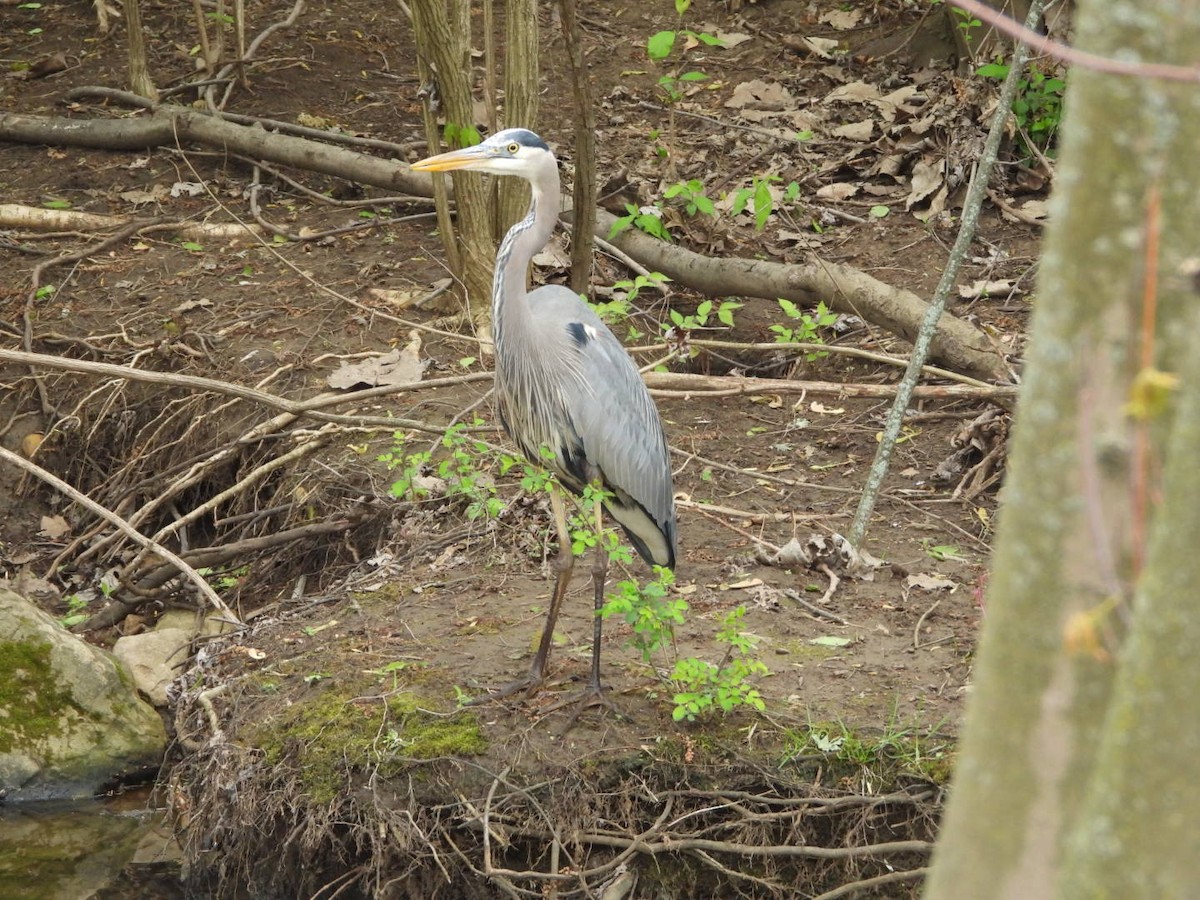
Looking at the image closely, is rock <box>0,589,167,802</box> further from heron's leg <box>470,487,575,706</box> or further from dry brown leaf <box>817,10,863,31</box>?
dry brown leaf <box>817,10,863,31</box>

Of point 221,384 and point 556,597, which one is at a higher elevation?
point 221,384

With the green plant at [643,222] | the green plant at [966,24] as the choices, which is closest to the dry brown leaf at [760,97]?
the green plant at [966,24]

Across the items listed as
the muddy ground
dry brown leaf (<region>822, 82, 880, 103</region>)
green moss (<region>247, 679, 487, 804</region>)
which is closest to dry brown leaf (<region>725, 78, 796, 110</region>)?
the muddy ground

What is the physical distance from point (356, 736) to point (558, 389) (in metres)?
1.35

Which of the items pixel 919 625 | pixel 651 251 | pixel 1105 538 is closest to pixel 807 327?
pixel 651 251

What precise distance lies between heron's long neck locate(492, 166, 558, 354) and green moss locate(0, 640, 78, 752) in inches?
89.3

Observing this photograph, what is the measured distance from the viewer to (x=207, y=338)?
7.33 m

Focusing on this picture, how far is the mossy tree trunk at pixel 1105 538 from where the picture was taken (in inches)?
49.7

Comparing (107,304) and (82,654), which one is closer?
(82,654)

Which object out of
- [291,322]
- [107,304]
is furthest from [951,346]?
[107,304]

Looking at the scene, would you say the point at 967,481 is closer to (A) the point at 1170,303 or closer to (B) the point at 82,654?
(B) the point at 82,654

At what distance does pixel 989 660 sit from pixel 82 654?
467cm

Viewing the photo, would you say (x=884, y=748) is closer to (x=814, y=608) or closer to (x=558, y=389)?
(x=814, y=608)

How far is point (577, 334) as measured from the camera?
193 inches
